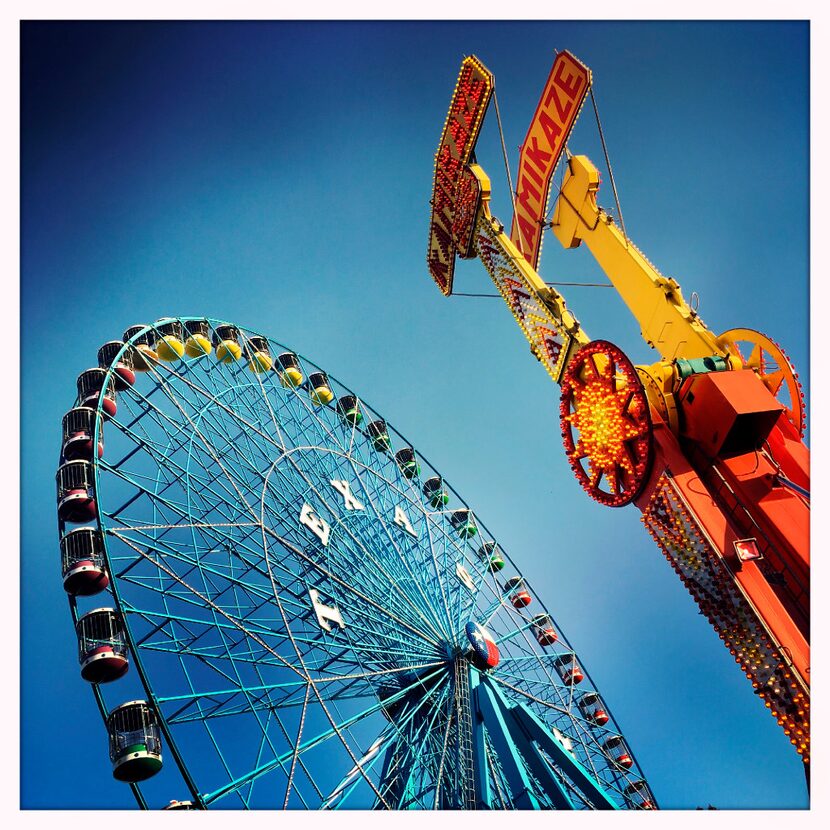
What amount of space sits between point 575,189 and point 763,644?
607cm

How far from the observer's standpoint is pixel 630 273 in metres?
9.32

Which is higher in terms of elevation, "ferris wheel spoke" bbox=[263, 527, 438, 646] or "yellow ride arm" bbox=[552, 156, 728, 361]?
"yellow ride arm" bbox=[552, 156, 728, 361]

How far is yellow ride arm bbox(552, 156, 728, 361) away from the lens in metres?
8.48

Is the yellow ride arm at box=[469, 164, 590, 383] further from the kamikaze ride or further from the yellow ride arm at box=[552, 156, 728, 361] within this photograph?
the yellow ride arm at box=[552, 156, 728, 361]

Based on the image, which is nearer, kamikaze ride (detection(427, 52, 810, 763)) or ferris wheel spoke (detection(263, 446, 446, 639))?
kamikaze ride (detection(427, 52, 810, 763))

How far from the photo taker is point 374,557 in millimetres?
11297

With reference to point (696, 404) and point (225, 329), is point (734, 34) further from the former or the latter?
point (225, 329)

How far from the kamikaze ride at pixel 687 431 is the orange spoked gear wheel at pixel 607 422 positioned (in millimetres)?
16

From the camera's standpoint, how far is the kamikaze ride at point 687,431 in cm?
671

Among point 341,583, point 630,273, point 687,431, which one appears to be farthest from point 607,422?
point 341,583

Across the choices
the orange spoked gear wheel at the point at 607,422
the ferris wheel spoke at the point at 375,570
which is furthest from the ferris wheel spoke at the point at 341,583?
the orange spoked gear wheel at the point at 607,422

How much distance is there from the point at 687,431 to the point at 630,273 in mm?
2398

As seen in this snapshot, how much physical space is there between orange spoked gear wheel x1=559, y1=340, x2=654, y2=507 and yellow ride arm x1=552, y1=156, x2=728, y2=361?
79cm

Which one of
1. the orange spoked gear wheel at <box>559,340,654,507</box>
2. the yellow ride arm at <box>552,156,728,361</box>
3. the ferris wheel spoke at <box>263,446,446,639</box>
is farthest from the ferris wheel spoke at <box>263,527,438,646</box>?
the yellow ride arm at <box>552,156,728,361</box>
